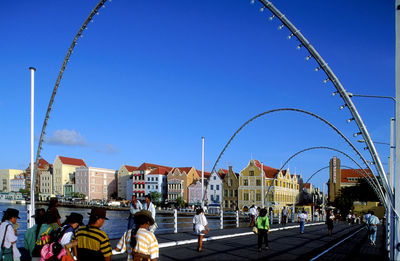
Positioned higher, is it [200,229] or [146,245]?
[146,245]

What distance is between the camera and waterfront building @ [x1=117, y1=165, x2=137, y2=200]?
418 feet

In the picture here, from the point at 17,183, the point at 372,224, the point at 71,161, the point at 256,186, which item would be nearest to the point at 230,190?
the point at 256,186

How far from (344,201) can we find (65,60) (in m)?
98.1

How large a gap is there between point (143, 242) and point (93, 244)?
2.34 feet

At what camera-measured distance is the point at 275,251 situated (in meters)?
15.6

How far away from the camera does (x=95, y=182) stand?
129m

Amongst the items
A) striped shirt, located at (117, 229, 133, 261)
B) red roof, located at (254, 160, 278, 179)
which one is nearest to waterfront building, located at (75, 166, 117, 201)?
red roof, located at (254, 160, 278, 179)

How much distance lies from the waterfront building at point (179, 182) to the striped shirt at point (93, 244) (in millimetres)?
100894

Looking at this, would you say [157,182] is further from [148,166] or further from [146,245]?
[146,245]

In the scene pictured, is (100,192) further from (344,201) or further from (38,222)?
(38,222)

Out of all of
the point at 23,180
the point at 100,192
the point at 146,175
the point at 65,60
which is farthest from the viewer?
the point at 23,180

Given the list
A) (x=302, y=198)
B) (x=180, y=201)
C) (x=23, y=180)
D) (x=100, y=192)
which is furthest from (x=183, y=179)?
(x=23, y=180)

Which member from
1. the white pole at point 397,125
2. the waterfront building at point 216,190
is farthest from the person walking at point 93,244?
the waterfront building at point 216,190

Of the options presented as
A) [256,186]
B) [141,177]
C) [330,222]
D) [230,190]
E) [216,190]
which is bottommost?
[216,190]
